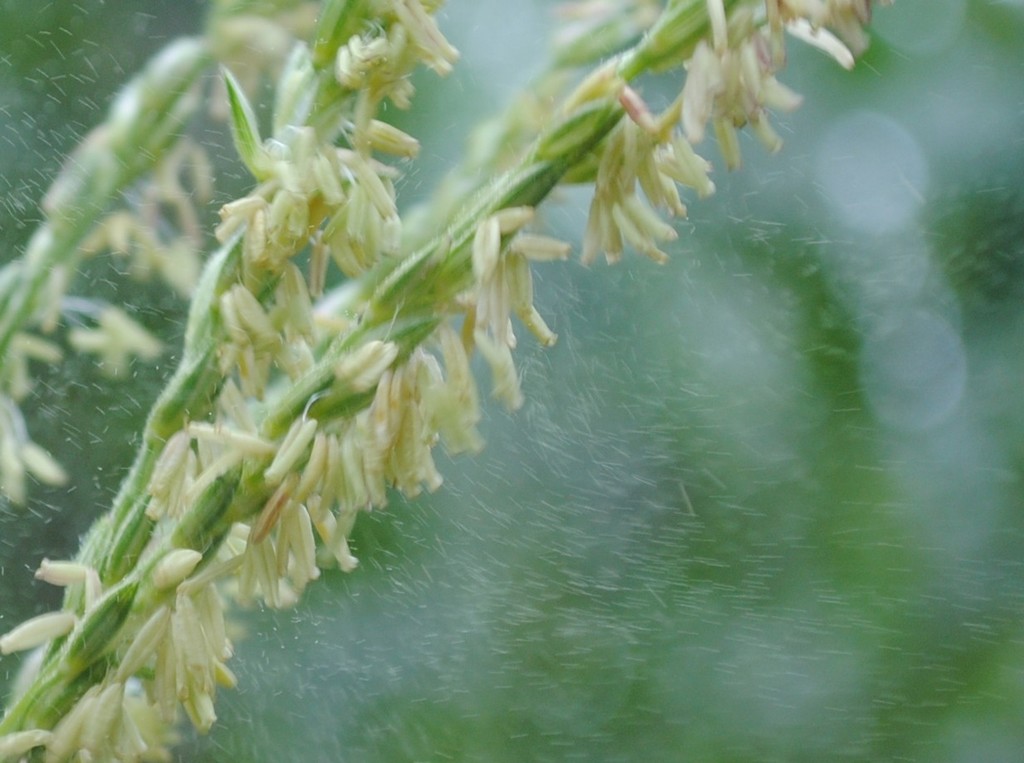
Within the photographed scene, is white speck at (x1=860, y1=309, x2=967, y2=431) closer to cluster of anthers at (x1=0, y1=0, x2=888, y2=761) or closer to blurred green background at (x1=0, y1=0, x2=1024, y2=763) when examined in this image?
A: blurred green background at (x1=0, y1=0, x2=1024, y2=763)

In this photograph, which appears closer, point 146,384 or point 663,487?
point 146,384

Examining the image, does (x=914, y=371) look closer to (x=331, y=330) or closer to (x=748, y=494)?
(x=748, y=494)

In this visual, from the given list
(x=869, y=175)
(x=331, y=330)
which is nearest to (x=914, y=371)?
(x=869, y=175)

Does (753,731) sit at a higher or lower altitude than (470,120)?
lower

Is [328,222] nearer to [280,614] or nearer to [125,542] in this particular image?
[125,542]

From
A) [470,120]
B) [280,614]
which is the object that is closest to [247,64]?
[470,120]

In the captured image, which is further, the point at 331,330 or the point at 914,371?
the point at 914,371

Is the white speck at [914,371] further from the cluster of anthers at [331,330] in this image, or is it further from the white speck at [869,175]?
the cluster of anthers at [331,330]
